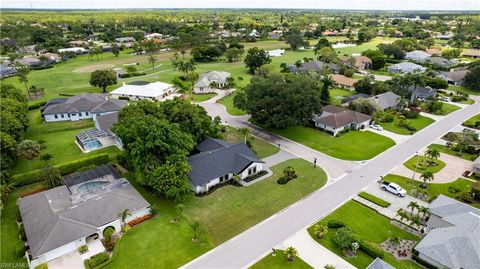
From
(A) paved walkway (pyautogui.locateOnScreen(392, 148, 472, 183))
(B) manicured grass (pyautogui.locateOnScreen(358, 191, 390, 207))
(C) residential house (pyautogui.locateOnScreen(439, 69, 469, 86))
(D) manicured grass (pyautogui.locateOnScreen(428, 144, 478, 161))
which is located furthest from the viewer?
(C) residential house (pyautogui.locateOnScreen(439, 69, 469, 86))

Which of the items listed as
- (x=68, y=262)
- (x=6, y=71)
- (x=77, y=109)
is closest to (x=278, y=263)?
(x=68, y=262)

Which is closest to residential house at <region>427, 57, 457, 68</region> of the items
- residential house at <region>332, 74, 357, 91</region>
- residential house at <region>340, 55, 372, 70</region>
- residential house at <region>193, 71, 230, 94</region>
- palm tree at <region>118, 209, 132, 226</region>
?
residential house at <region>340, 55, 372, 70</region>

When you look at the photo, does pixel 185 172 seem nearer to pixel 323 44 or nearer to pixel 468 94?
pixel 468 94

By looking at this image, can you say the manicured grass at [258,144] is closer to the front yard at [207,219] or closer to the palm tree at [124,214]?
the front yard at [207,219]

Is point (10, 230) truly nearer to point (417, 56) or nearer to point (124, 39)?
point (417, 56)

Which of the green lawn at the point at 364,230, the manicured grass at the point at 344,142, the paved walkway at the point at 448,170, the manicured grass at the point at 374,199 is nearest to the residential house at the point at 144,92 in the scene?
the manicured grass at the point at 344,142

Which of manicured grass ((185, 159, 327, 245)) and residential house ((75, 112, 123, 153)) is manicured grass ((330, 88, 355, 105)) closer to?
manicured grass ((185, 159, 327, 245))
